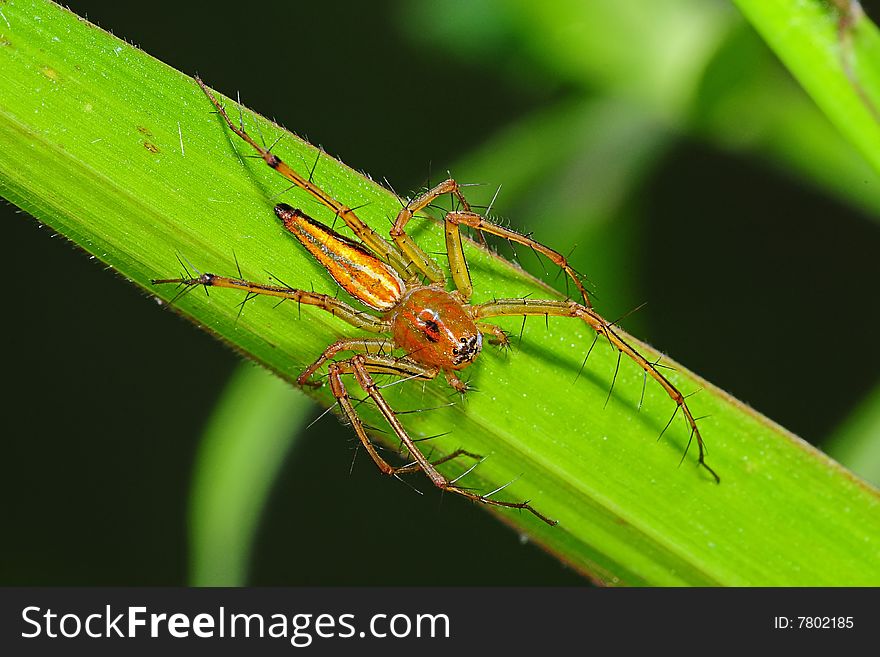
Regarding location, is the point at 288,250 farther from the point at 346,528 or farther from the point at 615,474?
the point at 346,528

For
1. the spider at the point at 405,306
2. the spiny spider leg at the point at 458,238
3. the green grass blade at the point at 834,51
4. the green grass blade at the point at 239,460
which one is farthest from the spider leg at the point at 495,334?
the green grass blade at the point at 834,51

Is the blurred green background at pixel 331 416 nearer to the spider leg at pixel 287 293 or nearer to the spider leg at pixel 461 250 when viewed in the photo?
the spider leg at pixel 461 250

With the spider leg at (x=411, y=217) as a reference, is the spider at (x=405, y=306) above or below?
below

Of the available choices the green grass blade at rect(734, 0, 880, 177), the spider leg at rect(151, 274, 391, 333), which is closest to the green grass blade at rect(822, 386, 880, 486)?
the green grass blade at rect(734, 0, 880, 177)

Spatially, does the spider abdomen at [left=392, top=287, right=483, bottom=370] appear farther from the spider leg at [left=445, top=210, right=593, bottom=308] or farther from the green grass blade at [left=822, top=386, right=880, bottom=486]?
the green grass blade at [left=822, top=386, right=880, bottom=486]

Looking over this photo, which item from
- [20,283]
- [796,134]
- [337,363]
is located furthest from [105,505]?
[796,134]

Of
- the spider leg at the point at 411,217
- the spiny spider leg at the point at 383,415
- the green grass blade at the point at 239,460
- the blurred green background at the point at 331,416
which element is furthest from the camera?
the blurred green background at the point at 331,416

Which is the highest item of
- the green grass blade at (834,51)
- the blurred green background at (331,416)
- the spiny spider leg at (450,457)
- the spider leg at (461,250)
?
the blurred green background at (331,416)
